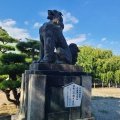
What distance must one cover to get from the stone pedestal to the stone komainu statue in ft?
0.87

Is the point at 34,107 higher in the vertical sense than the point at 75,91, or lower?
lower

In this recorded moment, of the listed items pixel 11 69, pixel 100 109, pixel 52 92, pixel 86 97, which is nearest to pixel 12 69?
pixel 11 69

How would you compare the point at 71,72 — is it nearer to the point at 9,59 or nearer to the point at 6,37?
the point at 9,59

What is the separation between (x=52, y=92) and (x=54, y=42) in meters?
1.28

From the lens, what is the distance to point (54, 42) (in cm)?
454

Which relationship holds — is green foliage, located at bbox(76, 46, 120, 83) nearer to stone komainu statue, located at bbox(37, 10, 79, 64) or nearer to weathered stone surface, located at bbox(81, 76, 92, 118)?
stone komainu statue, located at bbox(37, 10, 79, 64)

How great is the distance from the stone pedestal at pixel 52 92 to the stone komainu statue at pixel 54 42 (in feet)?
0.87

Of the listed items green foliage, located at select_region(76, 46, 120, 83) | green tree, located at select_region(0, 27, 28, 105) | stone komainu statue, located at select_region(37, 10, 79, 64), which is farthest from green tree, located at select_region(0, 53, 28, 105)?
green foliage, located at select_region(76, 46, 120, 83)

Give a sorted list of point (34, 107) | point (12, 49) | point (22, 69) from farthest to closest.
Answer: point (12, 49), point (22, 69), point (34, 107)

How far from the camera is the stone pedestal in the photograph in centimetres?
374

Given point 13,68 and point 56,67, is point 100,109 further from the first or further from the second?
point 56,67

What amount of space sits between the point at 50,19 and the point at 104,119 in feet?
12.5

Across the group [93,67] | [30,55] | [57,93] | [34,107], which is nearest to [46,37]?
[57,93]

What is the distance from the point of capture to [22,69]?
7.30 m
